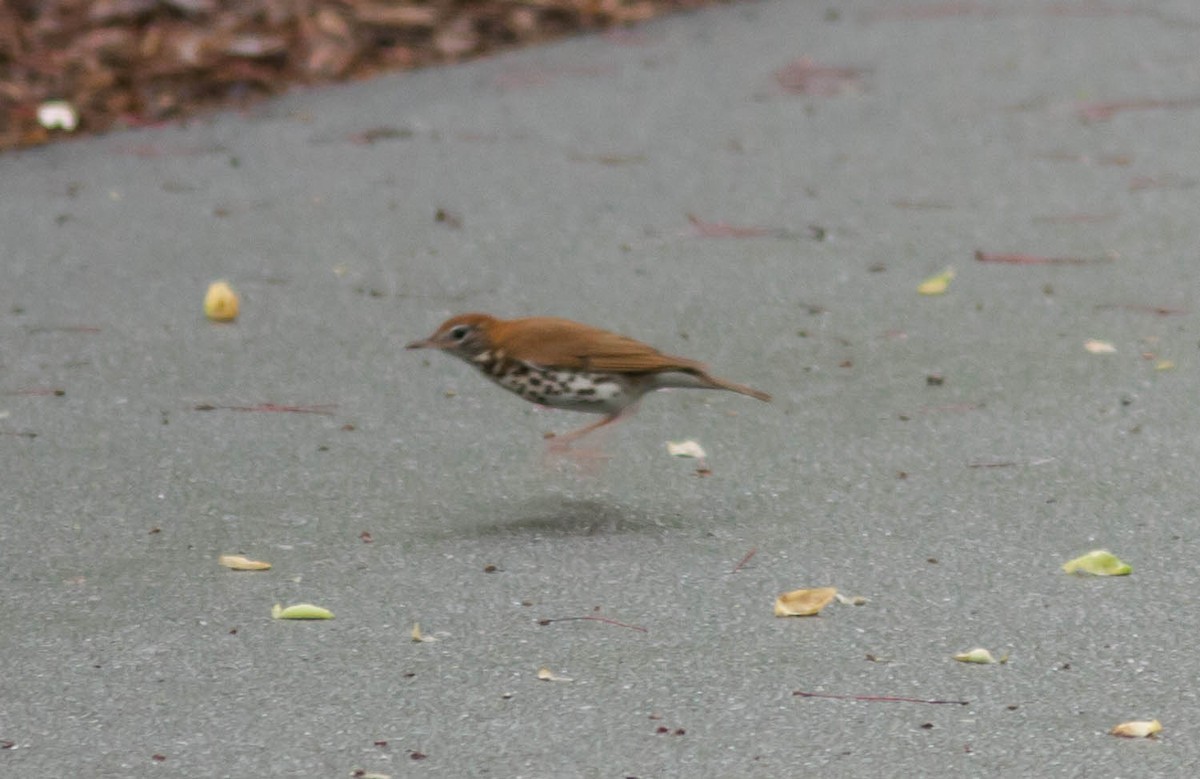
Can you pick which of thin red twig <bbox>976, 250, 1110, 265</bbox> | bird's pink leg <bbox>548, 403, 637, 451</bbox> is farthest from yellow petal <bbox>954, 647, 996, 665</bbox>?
thin red twig <bbox>976, 250, 1110, 265</bbox>

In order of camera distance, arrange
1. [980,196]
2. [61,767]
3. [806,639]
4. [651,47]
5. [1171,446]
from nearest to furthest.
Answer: [61,767]
[806,639]
[1171,446]
[980,196]
[651,47]

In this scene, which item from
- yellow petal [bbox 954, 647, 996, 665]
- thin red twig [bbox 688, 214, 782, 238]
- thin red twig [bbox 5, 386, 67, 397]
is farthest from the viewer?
thin red twig [bbox 688, 214, 782, 238]

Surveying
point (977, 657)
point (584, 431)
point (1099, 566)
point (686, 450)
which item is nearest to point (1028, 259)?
point (686, 450)

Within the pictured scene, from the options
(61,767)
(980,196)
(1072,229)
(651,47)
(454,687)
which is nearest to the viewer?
(61,767)

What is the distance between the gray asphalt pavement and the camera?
4023 mm

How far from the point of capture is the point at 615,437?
5.98m

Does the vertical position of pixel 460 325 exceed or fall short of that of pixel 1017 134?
it exceeds it

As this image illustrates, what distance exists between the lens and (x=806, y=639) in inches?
174

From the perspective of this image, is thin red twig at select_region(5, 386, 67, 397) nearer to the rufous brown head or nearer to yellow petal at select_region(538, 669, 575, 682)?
the rufous brown head

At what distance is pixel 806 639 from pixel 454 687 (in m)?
0.88

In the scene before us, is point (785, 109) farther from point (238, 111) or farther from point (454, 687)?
point (454, 687)

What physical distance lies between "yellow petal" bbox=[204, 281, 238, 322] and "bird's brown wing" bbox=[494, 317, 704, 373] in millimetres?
2194

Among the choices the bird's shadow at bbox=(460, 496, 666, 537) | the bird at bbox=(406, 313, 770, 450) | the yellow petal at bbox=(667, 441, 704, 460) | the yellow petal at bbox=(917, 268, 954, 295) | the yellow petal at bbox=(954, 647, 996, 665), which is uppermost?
the bird at bbox=(406, 313, 770, 450)

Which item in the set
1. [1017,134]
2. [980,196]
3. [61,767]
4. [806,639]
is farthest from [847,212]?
[61,767]
